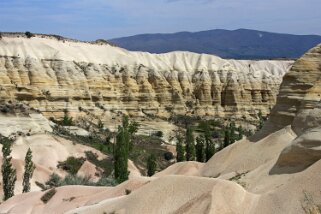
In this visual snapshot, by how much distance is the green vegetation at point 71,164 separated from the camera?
56634mm

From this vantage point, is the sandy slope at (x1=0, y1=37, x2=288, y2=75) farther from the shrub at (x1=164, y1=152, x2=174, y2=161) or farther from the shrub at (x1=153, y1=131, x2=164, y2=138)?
the shrub at (x1=164, y1=152, x2=174, y2=161)

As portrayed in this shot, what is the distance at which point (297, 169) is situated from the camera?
2225 cm

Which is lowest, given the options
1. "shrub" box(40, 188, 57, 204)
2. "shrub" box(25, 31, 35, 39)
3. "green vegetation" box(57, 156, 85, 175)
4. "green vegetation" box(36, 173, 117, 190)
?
"green vegetation" box(57, 156, 85, 175)

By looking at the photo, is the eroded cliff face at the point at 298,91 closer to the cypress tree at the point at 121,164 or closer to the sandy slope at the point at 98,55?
the cypress tree at the point at 121,164

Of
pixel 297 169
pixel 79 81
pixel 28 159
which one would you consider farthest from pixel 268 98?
pixel 297 169

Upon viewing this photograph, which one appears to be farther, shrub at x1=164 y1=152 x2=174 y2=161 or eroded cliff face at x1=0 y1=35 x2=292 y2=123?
eroded cliff face at x1=0 y1=35 x2=292 y2=123

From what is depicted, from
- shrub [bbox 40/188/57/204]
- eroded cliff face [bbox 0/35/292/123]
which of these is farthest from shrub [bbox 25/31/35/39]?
shrub [bbox 40/188/57/204]

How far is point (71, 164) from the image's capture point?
57.9m

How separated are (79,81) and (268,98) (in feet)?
141

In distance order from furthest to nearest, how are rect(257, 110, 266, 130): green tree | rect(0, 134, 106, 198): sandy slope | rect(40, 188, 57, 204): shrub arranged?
rect(257, 110, 266, 130): green tree → rect(0, 134, 106, 198): sandy slope → rect(40, 188, 57, 204): shrub

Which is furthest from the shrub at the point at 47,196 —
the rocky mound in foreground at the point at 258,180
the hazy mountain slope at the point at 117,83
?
the hazy mountain slope at the point at 117,83

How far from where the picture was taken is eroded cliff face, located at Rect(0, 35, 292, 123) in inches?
3396

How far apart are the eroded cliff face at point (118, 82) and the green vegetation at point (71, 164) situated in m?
24.2

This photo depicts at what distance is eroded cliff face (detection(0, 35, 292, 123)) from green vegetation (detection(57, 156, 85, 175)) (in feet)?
79.5
